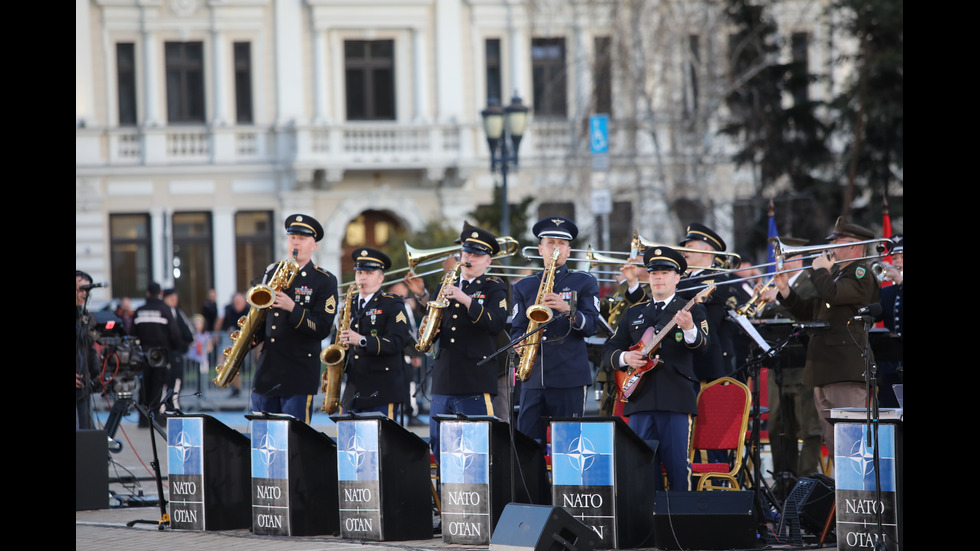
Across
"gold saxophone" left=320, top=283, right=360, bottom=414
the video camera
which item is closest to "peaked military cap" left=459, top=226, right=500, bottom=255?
"gold saxophone" left=320, top=283, right=360, bottom=414

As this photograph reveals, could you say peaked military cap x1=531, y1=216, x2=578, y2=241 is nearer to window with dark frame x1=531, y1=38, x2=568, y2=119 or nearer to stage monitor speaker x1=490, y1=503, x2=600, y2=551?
stage monitor speaker x1=490, y1=503, x2=600, y2=551

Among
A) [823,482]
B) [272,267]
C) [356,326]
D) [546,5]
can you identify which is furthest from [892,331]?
[546,5]

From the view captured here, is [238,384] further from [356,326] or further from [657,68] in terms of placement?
[356,326]

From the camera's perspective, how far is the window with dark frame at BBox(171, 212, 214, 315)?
3409 centimetres

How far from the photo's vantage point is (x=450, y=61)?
111 ft

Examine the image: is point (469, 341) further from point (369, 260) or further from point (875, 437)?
point (875, 437)

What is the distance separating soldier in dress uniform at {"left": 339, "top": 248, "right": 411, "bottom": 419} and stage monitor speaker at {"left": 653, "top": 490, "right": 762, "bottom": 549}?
3002 millimetres

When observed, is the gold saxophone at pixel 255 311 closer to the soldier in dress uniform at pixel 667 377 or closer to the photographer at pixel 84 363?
the photographer at pixel 84 363

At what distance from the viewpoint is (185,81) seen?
34.0 m

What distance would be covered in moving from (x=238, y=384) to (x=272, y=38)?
458 inches

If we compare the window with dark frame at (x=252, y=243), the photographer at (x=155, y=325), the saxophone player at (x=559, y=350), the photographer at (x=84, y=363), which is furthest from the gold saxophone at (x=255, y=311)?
the window with dark frame at (x=252, y=243)

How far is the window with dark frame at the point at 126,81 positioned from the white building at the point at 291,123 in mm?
40

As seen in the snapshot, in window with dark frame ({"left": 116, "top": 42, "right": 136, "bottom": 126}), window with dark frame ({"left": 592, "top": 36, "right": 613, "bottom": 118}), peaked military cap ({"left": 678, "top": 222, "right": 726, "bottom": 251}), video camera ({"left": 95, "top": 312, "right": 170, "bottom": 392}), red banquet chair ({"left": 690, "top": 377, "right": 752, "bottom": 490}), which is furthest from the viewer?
window with dark frame ({"left": 116, "top": 42, "right": 136, "bottom": 126})

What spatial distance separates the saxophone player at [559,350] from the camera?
10.5 m
